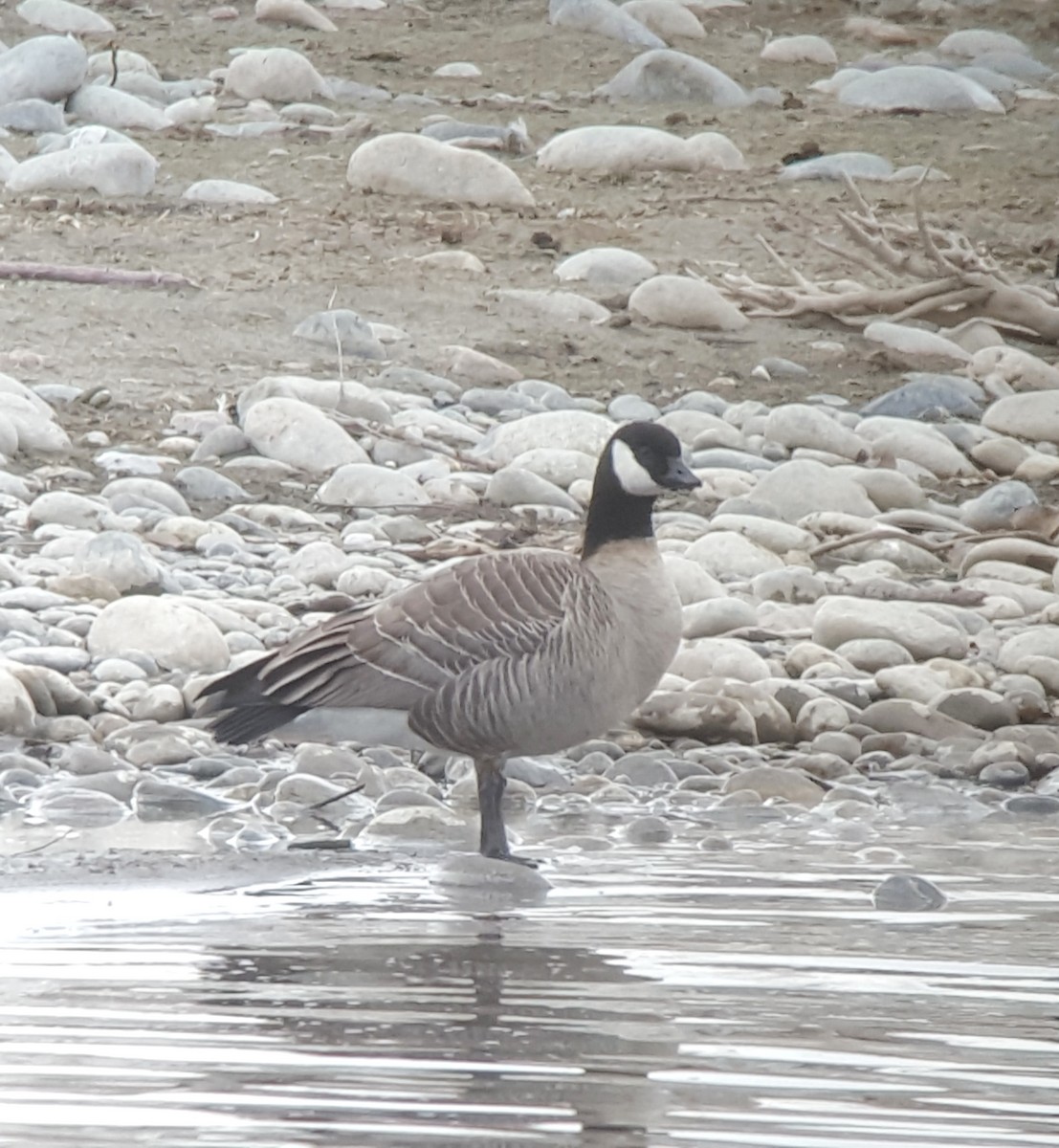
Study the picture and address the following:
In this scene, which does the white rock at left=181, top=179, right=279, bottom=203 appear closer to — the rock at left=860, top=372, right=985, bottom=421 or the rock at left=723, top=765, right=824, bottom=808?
the rock at left=860, top=372, right=985, bottom=421

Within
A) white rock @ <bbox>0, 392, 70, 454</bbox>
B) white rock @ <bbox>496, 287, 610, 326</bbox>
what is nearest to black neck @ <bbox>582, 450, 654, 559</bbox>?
white rock @ <bbox>0, 392, 70, 454</bbox>

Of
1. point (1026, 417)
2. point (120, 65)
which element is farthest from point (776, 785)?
point (120, 65)

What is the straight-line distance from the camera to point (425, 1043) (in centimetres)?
370

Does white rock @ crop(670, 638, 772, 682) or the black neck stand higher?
the black neck

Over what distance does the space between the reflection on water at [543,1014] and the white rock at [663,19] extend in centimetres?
1513

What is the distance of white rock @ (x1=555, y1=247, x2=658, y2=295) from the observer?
13406 mm

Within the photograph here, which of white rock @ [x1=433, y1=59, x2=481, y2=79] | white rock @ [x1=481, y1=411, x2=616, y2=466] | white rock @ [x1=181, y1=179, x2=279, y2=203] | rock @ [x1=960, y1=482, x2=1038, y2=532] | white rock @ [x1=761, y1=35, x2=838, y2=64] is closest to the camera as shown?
rock @ [x1=960, y1=482, x2=1038, y2=532]

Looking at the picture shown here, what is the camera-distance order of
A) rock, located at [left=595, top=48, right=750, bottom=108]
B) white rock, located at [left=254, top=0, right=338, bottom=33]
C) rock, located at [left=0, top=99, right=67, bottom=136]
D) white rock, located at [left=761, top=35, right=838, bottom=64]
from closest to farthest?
rock, located at [left=0, top=99, right=67, bottom=136] → rock, located at [left=595, top=48, right=750, bottom=108] → white rock, located at [left=254, top=0, right=338, bottom=33] → white rock, located at [left=761, top=35, right=838, bottom=64]

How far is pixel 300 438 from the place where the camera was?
33.8ft

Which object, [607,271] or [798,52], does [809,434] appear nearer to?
[607,271]

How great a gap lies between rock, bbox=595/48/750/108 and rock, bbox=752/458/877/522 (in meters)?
7.86

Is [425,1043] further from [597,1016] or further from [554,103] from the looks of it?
[554,103]

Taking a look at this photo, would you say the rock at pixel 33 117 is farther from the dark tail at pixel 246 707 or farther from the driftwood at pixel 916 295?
the dark tail at pixel 246 707

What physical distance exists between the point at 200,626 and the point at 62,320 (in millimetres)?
4383
